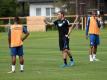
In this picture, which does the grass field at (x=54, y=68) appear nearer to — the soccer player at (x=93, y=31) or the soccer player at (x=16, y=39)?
the soccer player at (x=93, y=31)

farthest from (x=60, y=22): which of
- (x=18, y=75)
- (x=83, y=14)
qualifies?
(x=83, y=14)

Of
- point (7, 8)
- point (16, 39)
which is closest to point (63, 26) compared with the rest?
point (16, 39)

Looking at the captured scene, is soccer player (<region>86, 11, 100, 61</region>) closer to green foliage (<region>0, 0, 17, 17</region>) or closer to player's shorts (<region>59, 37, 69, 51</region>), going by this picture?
player's shorts (<region>59, 37, 69, 51</region>)

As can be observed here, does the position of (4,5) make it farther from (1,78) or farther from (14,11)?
(1,78)

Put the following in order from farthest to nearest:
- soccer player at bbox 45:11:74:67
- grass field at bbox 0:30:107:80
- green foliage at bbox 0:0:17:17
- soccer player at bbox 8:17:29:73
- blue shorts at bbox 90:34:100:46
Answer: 1. green foliage at bbox 0:0:17:17
2. blue shorts at bbox 90:34:100:46
3. soccer player at bbox 45:11:74:67
4. soccer player at bbox 8:17:29:73
5. grass field at bbox 0:30:107:80

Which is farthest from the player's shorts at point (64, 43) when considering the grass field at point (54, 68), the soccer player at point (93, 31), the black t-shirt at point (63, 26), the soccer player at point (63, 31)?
the soccer player at point (93, 31)

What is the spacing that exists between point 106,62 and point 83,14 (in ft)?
116

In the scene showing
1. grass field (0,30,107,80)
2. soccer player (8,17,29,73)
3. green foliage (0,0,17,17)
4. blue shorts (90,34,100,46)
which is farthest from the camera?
green foliage (0,0,17,17)

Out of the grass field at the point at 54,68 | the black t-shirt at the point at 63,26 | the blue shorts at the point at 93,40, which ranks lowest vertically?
the grass field at the point at 54,68

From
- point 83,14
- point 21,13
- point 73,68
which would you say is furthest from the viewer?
point 21,13

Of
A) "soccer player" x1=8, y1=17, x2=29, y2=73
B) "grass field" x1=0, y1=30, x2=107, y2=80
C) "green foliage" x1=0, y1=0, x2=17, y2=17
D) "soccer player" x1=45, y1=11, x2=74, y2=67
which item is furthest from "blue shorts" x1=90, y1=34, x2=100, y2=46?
"green foliage" x1=0, y1=0, x2=17, y2=17

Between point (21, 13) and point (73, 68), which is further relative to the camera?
point (21, 13)

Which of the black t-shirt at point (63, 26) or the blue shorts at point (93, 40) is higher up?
the black t-shirt at point (63, 26)

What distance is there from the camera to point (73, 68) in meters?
19.1
